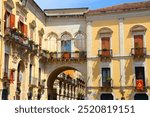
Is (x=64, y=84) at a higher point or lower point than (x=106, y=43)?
lower

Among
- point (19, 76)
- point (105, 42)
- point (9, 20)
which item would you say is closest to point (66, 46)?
point (105, 42)

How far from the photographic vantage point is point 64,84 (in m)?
42.3

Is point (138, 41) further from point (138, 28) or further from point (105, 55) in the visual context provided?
point (105, 55)

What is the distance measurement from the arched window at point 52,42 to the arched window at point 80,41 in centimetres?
222

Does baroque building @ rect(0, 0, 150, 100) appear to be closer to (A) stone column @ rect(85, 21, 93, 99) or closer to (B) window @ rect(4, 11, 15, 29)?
(A) stone column @ rect(85, 21, 93, 99)

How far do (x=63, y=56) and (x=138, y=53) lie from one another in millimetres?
7405

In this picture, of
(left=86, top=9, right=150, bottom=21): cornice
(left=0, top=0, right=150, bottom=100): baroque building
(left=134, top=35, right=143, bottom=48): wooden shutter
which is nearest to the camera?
(left=0, top=0, right=150, bottom=100): baroque building

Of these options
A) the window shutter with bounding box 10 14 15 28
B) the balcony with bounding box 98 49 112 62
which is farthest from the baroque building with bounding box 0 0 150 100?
the window shutter with bounding box 10 14 15 28

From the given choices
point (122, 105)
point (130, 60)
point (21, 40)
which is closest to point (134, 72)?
point (130, 60)

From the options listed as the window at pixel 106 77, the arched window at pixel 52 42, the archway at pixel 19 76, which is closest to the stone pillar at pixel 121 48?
the window at pixel 106 77

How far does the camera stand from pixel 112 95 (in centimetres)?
2695

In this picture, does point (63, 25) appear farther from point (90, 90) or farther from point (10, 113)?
point (10, 113)

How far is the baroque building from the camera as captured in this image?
25.1 m

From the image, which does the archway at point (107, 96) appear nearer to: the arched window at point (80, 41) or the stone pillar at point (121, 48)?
the stone pillar at point (121, 48)
